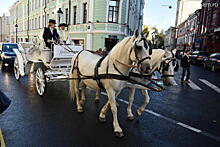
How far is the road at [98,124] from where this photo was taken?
377 centimetres

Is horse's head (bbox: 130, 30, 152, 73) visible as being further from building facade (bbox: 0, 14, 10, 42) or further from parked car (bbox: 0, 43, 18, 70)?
building facade (bbox: 0, 14, 10, 42)

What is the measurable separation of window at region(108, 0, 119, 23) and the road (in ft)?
47.2

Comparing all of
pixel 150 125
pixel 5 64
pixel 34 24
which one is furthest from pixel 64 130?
pixel 34 24

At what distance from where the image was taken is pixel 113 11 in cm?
1952

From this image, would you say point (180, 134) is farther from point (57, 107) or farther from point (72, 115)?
point (57, 107)

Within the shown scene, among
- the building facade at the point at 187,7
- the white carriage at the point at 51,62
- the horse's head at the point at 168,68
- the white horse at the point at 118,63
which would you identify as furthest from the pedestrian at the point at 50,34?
the building facade at the point at 187,7

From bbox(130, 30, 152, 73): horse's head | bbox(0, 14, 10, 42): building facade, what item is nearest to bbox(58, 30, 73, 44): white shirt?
bbox(130, 30, 152, 73): horse's head

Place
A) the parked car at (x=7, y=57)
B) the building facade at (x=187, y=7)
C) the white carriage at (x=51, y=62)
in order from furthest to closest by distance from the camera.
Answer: the building facade at (x=187, y=7)
the parked car at (x=7, y=57)
the white carriage at (x=51, y=62)

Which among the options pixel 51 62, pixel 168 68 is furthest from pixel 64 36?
pixel 168 68

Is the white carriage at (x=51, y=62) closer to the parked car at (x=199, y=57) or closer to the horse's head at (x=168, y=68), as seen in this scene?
the horse's head at (x=168, y=68)

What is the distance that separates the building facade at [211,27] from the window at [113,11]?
59.5 feet

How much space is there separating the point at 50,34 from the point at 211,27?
34.4 metres

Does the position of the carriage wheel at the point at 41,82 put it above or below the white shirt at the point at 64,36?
below

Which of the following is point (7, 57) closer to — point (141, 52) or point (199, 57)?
point (141, 52)
